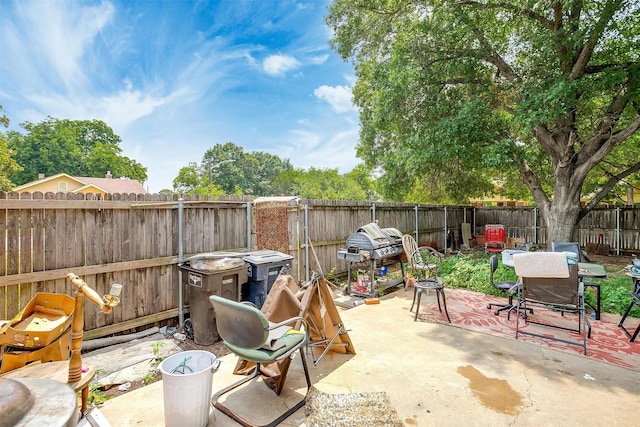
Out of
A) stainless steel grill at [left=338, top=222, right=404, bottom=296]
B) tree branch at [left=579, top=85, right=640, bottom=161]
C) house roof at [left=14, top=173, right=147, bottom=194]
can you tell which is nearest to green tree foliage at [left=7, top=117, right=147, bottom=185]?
house roof at [left=14, top=173, right=147, bottom=194]

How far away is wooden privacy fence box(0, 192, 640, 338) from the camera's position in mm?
3086

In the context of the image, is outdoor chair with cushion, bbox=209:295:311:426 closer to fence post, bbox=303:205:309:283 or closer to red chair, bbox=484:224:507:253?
fence post, bbox=303:205:309:283

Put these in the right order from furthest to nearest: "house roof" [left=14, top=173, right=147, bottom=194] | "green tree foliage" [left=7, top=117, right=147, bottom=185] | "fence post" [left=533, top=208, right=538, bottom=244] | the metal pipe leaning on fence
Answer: "green tree foliage" [left=7, top=117, right=147, bottom=185], "house roof" [left=14, top=173, right=147, bottom=194], "fence post" [left=533, top=208, right=538, bottom=244], the metal pipe leaning on fence

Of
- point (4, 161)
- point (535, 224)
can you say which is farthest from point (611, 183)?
point (4, 161)

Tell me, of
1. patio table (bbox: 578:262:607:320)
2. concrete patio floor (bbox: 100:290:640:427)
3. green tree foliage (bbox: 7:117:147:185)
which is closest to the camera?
concrete patio floor (bbox: 100:290:640:427)

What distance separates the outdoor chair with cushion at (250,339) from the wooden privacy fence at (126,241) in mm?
2062

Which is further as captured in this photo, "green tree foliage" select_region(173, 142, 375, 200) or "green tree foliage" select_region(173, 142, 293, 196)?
"green tree foliage" select_region(173, 142, 293, 196)

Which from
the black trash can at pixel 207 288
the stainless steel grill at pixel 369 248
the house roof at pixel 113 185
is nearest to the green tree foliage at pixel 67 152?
the house roof at pixel 113 185

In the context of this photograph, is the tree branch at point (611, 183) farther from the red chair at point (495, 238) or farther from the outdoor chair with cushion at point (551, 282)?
the outdoor chair with cushion at point (551, 282)

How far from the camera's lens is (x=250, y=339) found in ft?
7.32

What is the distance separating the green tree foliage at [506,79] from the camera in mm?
6133

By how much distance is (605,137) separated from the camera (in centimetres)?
707

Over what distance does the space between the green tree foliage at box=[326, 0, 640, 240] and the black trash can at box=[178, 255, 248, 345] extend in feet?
18.6

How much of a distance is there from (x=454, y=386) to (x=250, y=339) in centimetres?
199
